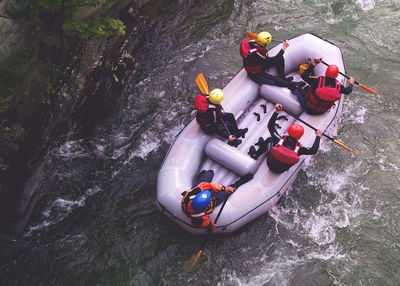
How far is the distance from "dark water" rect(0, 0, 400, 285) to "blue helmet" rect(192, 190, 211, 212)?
104 cm

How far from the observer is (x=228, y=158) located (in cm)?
553

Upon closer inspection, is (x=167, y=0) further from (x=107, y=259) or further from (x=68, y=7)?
(x=107, y=259)

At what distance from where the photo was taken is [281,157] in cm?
518

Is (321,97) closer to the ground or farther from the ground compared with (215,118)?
closer to the ground

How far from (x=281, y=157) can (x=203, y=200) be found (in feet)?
4.31

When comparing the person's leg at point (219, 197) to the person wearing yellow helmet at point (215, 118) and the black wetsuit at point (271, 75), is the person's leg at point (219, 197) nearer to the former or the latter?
the person wearing yellow helmet at point (215, 118)

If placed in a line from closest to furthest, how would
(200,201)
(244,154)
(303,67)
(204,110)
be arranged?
(200,201) < (204,110) < (244,154) < (303,67)

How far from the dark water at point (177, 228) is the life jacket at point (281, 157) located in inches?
36.6

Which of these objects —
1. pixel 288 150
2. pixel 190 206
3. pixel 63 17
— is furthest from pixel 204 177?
pixel 63 17

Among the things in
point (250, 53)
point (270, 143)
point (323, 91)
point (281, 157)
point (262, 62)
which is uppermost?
point (250, 53)

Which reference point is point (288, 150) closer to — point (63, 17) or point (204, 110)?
point (204, 110)

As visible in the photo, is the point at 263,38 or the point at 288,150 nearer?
the point at 288,150

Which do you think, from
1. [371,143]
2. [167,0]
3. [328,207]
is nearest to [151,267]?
[328,207]

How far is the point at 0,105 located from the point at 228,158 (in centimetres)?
358
